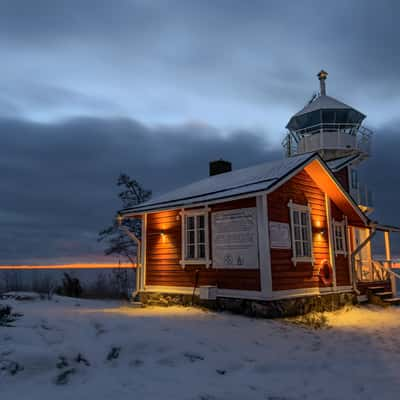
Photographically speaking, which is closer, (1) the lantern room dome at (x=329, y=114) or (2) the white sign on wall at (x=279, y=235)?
(2) the white sign on wall at (x=279, y=235)

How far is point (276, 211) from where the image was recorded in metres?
10.1

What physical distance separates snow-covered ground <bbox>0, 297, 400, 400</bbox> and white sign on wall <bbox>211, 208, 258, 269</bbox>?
2.04 metres

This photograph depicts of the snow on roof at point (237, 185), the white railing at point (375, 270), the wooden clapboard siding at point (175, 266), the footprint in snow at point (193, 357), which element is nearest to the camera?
the footprint in snow at point (193, 357)

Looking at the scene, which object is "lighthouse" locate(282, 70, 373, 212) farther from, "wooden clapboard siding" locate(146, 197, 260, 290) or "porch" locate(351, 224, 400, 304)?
"wooden clapboard siding" locate(146, 197, 260, 290)

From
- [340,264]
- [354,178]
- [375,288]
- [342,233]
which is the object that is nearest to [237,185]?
[342,233]

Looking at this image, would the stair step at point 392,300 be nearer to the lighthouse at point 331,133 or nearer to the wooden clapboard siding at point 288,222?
the wooden clapboard siding at point 288,222

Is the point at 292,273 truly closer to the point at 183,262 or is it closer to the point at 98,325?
the point at 183,262

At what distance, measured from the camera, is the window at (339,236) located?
12391 mm

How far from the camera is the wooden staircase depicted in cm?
1318

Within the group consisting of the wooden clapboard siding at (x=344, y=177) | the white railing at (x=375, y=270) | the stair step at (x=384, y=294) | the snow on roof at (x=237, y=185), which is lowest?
the stair step at (x=384, y=294)

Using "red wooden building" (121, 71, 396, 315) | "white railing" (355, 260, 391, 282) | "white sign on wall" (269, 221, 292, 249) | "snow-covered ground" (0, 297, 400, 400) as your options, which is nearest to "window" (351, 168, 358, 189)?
"white railing" (355, 260, 391, 282)

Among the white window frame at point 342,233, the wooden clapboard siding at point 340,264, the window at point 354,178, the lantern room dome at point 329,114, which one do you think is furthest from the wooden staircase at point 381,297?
the lantern room dome at point 329,114

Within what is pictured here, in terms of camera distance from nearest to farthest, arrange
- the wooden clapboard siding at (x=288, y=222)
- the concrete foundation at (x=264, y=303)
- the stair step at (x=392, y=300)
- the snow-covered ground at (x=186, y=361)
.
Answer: the snow-covered ground at (x=186, y=361) < the concrete foundation at (x=264, y=303) < the wooden clapboard siding at (x=288, y=222) < the stair step at (x=392, y=300)

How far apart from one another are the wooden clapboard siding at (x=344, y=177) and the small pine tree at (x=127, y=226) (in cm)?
1085
